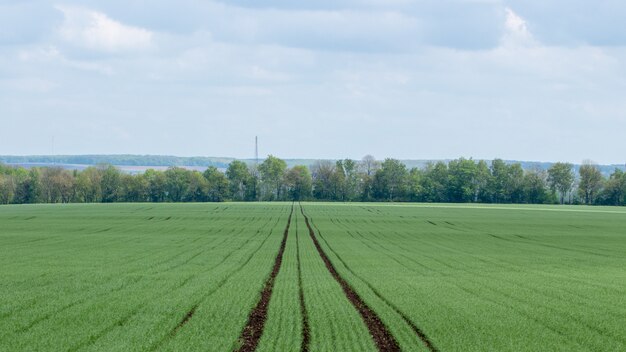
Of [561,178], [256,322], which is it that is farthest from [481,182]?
[256,322]

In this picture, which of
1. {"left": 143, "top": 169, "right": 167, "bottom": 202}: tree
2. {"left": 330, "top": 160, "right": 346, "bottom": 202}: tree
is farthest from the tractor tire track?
{"left": 330, "top": 160, "right": 346, "bottom": 202}: tree

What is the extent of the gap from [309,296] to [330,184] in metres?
140

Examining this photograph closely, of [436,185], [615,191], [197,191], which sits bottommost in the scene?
[197,191]

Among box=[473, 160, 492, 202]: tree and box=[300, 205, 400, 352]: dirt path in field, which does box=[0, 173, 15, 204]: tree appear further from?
box=[300, 205, 400, 352]: dirt path in field

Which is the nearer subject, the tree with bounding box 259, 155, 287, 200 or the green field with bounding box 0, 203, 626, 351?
the green field with bounding box 0, 203, 626, 351

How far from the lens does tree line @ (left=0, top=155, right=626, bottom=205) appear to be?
151 m

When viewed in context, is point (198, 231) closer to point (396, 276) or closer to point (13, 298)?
point (396, 276)

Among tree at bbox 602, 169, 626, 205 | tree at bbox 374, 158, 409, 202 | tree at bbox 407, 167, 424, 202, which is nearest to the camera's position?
tree at bbox 602, 169, 626, 205

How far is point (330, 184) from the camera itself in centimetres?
16200

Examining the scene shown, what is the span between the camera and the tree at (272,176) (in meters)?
164

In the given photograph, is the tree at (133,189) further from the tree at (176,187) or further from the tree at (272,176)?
the tree at (272,176)

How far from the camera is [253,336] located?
15.9 meters

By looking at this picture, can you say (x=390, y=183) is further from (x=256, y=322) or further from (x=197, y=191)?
(x=256, y=322)

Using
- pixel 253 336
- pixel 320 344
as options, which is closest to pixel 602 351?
pixel 320 344
